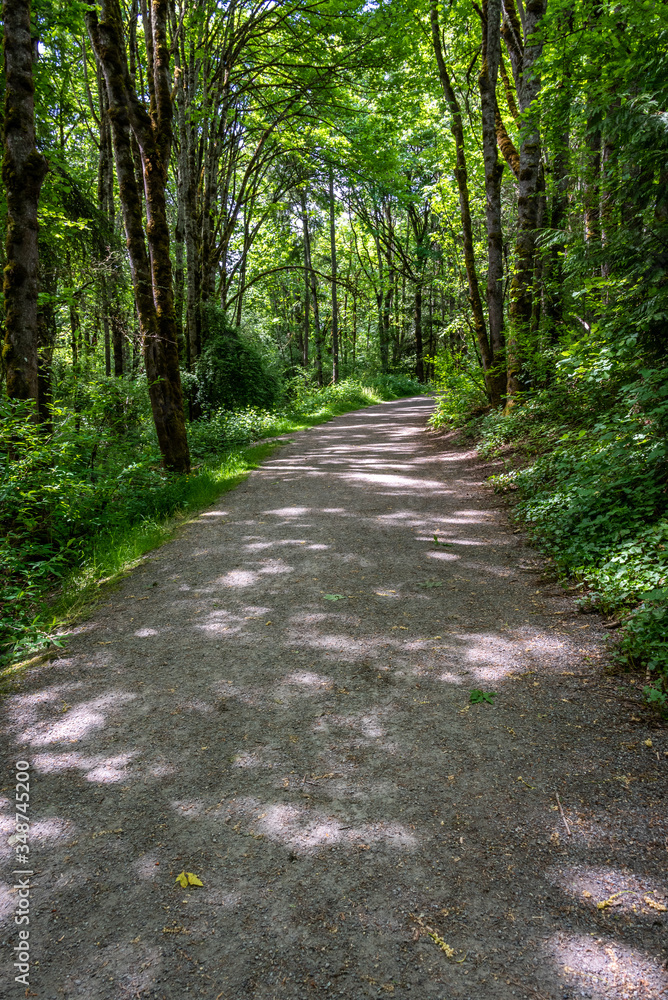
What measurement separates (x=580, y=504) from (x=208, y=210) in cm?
1320

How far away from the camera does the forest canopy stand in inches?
172

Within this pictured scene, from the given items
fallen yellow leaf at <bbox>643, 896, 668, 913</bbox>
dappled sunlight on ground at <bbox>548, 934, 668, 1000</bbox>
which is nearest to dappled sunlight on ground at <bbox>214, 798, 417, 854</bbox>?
dappled sunlight on ground at <bbox>548, 934, 668, 1000</bbox>

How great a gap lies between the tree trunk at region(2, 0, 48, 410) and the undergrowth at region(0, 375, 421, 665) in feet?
2.11

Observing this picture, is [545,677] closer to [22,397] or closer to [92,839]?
[92,839]

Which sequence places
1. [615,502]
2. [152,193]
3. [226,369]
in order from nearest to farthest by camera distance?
[615,502] → [152,193] → [226,369]

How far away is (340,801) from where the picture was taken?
237 centimetres

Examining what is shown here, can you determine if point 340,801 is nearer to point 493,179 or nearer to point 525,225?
point 525,225

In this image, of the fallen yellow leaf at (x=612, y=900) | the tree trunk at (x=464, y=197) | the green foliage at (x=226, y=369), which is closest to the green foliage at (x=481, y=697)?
the fallen yellow leaf at (x=612, y=900)

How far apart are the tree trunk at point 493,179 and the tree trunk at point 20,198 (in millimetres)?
7635

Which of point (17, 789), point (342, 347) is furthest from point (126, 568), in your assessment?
point (342, 347)

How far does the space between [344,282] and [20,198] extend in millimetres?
12871

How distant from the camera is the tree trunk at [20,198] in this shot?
580cm

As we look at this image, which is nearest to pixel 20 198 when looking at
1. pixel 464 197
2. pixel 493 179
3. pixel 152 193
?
pixel 152 193

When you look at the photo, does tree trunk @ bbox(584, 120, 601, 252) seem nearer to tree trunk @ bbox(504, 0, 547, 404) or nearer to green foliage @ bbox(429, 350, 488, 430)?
tree trunk @ bbox(504, 0, 547, 404)
